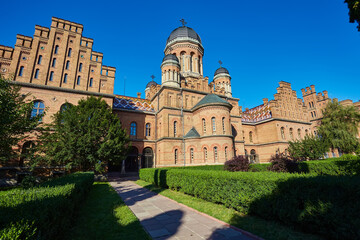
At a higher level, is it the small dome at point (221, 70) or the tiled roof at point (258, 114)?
the small dome at point (221, 70)

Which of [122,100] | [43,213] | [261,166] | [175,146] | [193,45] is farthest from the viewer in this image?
[193,45]

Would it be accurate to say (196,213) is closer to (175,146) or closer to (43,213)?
(43,213)

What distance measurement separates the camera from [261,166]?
698 inches

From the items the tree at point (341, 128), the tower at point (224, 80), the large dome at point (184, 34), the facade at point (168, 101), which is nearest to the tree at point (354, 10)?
the facade at point (168, 101)

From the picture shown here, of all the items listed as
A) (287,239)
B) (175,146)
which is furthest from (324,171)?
(175,146)

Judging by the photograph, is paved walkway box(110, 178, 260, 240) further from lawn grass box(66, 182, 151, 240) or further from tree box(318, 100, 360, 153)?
tree box(318, 100, 360, 153)

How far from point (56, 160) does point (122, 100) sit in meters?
14.9

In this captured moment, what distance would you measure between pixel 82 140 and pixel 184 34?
27665 mm

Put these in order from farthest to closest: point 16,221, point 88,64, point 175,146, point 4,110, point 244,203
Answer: point 175,146 → point 88,64 → point 4,110 → point 244,203 → point 16,221

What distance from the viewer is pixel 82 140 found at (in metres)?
15.1

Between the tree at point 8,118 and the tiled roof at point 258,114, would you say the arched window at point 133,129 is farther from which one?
the tiled roof at point 258,114

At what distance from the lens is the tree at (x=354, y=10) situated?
6569 millimetres

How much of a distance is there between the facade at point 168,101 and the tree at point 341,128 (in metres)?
4.09

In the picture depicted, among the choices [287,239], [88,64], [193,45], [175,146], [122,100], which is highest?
[193,45]
